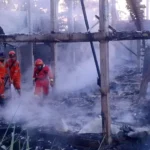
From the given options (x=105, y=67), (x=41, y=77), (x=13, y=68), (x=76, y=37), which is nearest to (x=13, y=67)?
(x=13, y=68)

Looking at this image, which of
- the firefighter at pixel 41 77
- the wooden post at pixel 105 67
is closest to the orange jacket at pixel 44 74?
the firefighter at pixel 41 77

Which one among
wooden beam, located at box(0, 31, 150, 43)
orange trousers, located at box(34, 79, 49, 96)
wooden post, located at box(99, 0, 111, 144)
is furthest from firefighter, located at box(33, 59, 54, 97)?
wooden post, located at box(99, 0, 111, 144)

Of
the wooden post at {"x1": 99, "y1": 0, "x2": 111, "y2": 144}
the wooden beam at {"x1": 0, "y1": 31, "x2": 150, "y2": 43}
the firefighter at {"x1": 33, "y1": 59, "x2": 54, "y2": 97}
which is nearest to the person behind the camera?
the wooden beam at {"x1": 0, "y1": 31, "x2": 150, "y2": 43}

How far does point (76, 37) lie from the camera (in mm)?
6008

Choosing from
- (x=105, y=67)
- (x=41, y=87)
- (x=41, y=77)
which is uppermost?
(x=105, y=67)

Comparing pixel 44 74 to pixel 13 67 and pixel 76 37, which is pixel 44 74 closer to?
pixel 13 67

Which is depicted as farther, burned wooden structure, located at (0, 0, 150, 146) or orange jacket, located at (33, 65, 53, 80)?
orange jacket, located at (33, 65, 53, 80)

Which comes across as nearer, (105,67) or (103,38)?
(103,38)

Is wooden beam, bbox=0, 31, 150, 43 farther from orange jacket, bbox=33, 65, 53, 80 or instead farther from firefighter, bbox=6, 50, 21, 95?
firefighter, bbox=6, 50, 21, 95

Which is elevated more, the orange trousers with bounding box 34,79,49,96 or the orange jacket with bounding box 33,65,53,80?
the orange jacket with bounding box 33,65,53,80

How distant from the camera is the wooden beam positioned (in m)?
5.56

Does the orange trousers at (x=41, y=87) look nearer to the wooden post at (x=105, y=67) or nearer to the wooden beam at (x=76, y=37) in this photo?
the wooden beam at (x=76, y=37)

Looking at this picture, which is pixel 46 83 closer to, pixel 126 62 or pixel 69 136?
pixel 69 136

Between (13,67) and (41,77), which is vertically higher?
(13,67)
